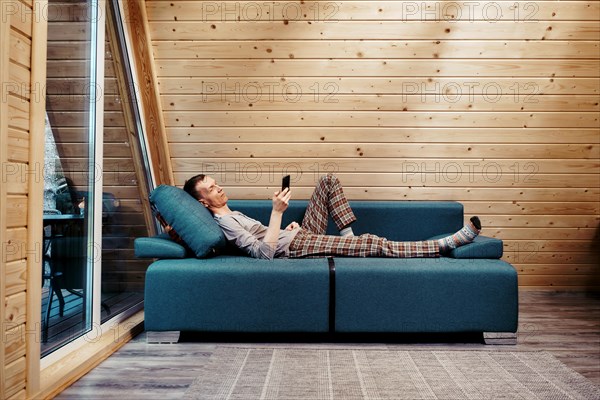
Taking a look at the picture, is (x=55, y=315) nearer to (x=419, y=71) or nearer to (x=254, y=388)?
(x=254, y=388)

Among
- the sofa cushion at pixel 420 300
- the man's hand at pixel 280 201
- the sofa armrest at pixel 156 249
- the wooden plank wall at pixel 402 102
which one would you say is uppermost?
the wooden plank wall at pixel 402 102

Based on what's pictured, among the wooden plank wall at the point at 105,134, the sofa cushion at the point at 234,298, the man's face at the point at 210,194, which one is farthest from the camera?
the man's face at the point at 210,194

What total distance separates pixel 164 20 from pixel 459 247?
2.19 metres

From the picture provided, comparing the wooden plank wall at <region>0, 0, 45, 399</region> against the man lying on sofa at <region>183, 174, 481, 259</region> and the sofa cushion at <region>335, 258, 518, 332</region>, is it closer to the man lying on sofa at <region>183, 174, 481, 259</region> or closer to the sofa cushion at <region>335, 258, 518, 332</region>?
the man lying on sofa at <region>183, 174, 481, 259</region>

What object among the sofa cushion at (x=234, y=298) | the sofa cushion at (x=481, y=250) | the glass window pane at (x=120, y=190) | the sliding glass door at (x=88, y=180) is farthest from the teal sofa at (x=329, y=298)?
the glass window pane at (x=120, y=190)

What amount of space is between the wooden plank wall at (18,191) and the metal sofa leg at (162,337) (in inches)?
31.6

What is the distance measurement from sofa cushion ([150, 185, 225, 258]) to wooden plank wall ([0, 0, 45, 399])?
0.92 meters

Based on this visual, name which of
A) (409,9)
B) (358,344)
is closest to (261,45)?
(409,9)

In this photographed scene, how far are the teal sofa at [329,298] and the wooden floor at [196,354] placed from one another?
0.09 m

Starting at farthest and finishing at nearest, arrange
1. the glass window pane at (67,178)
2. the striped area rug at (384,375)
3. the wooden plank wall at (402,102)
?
1. the wooden plank wall at (402,102)
2. the glass window pane at (67,178)
3. the striped area rug at (384,375)

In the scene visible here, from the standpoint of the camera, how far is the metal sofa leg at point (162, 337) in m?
2.50

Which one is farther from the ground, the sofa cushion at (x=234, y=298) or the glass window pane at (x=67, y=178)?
the glass window pane at (x=67, y=178)

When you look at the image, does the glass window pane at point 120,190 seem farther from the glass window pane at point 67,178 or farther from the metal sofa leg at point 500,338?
the metal sofa leg at point 500,338

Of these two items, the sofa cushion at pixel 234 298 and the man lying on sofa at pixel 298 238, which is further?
the man lying on sofa at pixel 298 238
